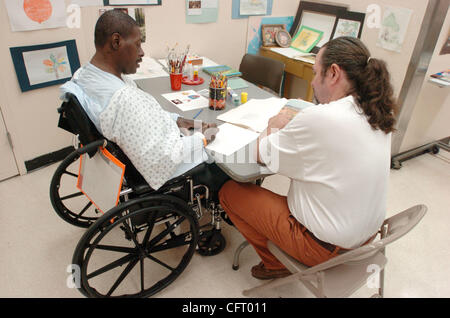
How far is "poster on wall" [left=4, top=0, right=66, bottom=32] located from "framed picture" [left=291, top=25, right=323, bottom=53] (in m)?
2.13

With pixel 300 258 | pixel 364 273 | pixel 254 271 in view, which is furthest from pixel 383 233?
pixel 254 271

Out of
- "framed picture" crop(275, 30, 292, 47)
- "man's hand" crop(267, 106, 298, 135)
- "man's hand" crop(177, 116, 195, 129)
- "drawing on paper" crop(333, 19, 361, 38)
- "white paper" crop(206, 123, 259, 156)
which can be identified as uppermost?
"drawing on paper" crop(333, 19, 361, 38)

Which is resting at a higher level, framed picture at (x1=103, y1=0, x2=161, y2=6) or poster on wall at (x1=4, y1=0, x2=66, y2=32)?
framed picture at (x1=103, y1=0, x2=161, y2=6)

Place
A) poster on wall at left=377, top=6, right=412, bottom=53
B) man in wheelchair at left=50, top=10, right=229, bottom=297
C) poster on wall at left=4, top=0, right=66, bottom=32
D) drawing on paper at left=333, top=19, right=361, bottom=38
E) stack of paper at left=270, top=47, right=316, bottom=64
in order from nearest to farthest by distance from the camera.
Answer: man in wheelchair at left=50, top=10, right=229, bottom=297
poster on wall at left=4, top=0, right=66, bottom=32
poster on wall at left=377, top=6, right=412, bottom=53
drawing on paper at left=333, top=19, right=361, bottom=38
stack of paper at left=270, top=47, right=316, bottom=64

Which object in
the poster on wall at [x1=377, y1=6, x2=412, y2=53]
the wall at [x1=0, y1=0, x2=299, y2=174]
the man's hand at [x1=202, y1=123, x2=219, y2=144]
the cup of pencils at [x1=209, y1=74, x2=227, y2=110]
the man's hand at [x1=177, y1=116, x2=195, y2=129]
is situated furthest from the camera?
the poster on wall at [x1=377, y1=6, x2=412, y2=53]

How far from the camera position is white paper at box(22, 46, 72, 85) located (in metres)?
2.15

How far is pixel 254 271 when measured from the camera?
5.62 ft

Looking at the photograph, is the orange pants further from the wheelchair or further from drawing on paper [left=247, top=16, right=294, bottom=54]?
drawing on paper [left=247, top=16, right=294, bottom=54]

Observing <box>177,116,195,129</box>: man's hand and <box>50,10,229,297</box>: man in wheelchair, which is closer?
<box>50,10,229,297</box>: man in wheelchair

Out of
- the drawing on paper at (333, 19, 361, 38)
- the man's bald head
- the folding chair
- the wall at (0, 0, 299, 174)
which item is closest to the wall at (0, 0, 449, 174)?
the wall at (0, 0, 299, 174)

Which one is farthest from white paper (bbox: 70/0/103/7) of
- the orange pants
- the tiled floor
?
the orange pants

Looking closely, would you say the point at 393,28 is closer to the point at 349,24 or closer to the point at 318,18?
the point at 349,24

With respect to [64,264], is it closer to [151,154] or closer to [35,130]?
[151,154]
